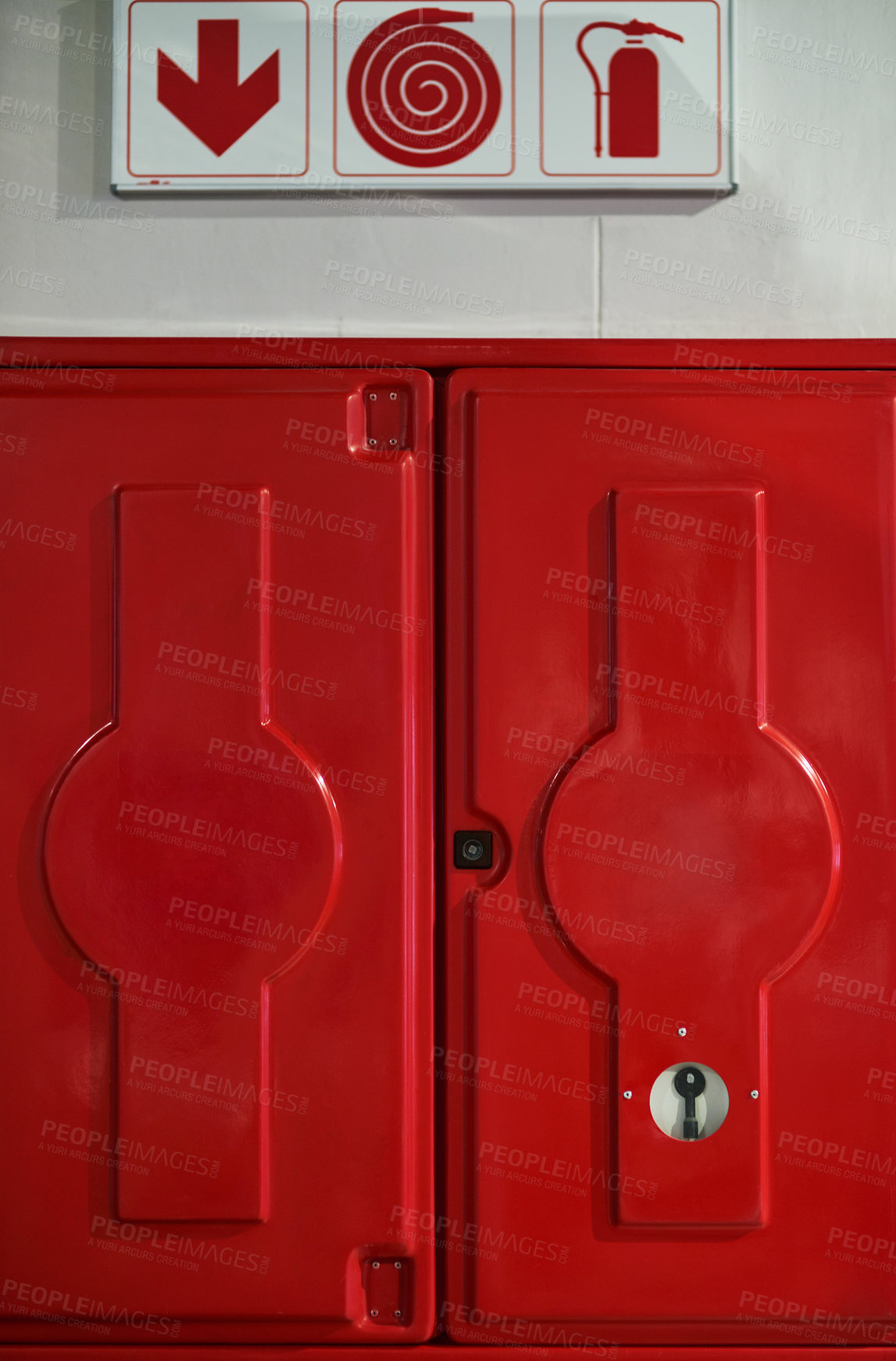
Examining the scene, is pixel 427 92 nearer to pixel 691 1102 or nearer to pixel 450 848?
pixel 450 848

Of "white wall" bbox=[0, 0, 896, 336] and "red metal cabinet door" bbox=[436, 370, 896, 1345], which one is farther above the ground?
"white wall" bbox=[0, 0, 896, 336]

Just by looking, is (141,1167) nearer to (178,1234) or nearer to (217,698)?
(178,1234)

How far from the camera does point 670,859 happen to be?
1.36 m

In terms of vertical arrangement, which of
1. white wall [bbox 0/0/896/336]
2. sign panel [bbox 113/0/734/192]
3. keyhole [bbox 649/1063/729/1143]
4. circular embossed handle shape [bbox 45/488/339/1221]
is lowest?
keyhole [bbox 649/1063/729/1143]

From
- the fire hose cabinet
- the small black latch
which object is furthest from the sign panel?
the small black latch

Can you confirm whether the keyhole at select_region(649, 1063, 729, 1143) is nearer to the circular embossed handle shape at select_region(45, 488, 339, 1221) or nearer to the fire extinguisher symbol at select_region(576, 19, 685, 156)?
the circular embossed handle shape at select_region(45, 488, 339, 1221)

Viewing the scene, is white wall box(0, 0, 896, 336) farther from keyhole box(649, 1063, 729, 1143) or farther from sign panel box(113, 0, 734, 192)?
keyhole box(649, 1063, 729, 1143)

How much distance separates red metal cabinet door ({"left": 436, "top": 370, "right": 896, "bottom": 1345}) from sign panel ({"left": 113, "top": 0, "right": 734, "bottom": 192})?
49cm

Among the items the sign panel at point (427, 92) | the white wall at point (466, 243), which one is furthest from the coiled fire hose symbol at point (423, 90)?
the white wall at point (466, 243)

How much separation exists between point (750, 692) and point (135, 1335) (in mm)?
1238

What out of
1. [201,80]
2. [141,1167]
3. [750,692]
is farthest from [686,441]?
[141,1167]

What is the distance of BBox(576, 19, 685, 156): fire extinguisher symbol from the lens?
1610 millimetres

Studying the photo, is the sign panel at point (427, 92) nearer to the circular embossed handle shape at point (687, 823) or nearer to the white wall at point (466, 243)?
the white wall at point (466, 243)

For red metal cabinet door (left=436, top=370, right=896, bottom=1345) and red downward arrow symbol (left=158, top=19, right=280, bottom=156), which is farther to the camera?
red downward arrow symbol (left=158, top=19, right=280, bottom=156)
